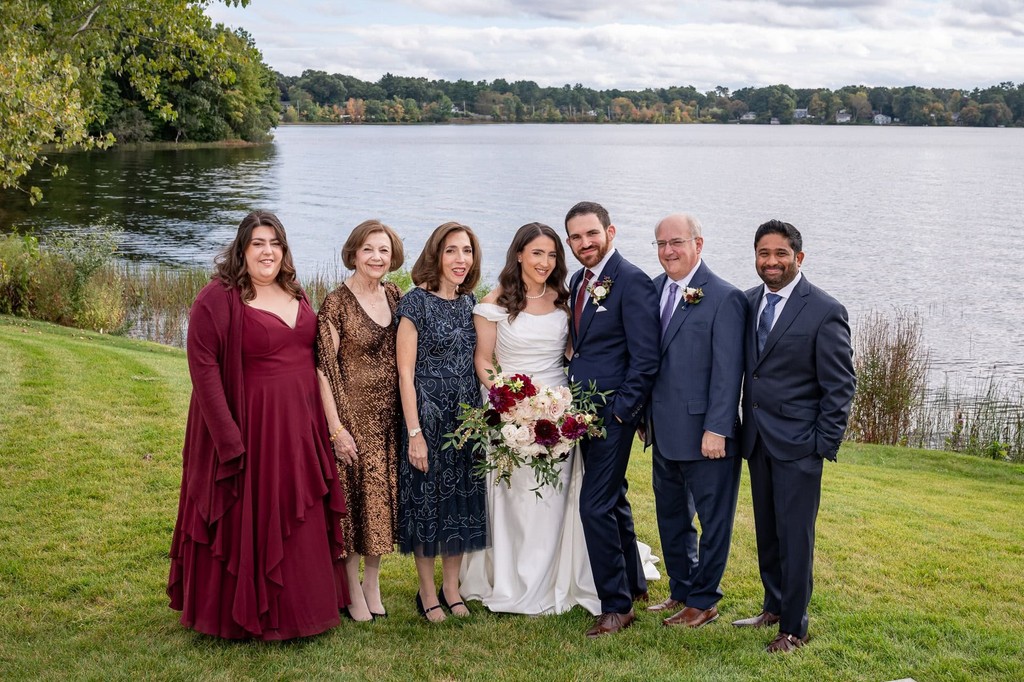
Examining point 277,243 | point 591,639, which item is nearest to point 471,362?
point 277,243

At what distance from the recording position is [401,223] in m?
42.4

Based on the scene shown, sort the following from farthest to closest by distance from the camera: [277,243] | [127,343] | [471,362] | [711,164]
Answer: [711,164] → [127,343] → [471,362] → [277,243]

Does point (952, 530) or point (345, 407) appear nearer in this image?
point (345, 407)

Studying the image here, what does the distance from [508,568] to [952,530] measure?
474 cm

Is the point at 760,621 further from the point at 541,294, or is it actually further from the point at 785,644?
the point at 541,294

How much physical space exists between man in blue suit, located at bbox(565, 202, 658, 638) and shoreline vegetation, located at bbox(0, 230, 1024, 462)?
26.2ft

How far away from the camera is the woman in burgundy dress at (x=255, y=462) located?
5.25 meters

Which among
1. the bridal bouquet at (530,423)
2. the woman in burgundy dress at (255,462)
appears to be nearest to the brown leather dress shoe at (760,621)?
the bridal bouquet at (530,423)

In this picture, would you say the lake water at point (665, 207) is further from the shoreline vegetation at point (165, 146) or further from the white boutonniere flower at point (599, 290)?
the white boutonniere flower at point (599, 290)

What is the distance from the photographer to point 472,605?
6223 mm

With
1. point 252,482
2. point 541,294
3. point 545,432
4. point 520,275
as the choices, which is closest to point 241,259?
point 252,482

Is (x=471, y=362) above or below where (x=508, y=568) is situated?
above

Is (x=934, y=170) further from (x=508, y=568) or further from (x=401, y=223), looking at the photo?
(x=508, y=568)

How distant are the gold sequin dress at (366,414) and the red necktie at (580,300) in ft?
3.89
